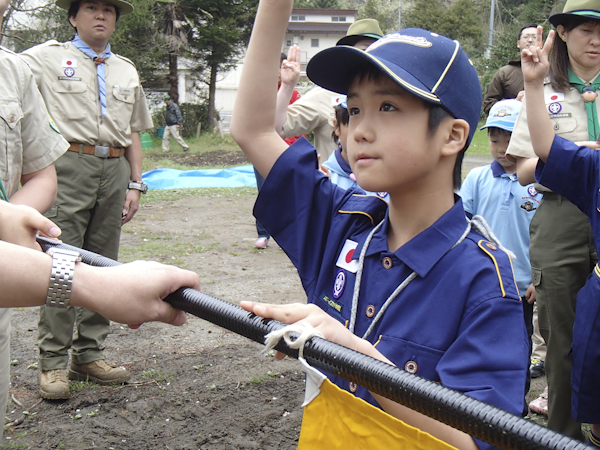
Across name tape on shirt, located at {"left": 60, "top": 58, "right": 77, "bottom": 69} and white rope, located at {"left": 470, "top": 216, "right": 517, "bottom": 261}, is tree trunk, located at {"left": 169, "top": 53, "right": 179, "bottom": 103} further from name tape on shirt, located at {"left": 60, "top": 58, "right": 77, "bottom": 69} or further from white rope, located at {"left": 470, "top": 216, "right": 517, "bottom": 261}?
white rope, located at {"left": 470, "top": 216, "right": 517, "bottom": 261}

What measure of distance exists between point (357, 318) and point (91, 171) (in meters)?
3.28

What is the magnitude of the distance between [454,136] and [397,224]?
0.98ft

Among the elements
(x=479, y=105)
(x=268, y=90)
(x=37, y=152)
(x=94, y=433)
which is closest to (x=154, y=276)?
(x=268, y=90)

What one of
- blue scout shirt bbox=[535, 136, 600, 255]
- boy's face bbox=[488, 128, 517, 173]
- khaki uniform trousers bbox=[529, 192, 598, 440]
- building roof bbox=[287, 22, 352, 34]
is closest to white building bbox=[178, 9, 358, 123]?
building roof bbox=[287, 22, 352, 34]

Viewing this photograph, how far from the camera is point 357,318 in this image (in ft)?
5.19

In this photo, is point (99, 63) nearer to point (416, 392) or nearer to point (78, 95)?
point (78, 95)

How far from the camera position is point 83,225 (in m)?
4.25

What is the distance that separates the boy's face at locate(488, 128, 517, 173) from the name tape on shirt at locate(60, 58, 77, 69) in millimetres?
3152

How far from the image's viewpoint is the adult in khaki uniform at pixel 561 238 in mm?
3082

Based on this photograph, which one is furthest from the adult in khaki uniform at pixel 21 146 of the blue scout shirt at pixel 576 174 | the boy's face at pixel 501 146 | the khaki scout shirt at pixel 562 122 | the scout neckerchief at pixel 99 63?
the boy's face at pixel 501 146

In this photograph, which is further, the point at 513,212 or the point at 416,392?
the point at 513,212

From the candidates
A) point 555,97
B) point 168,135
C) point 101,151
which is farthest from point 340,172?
point 168,135

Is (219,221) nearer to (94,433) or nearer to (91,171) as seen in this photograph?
(91,171)

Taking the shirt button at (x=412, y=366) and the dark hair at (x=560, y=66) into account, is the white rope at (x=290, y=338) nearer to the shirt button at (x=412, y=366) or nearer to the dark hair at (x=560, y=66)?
the shirt button at (x=412, y=366)
